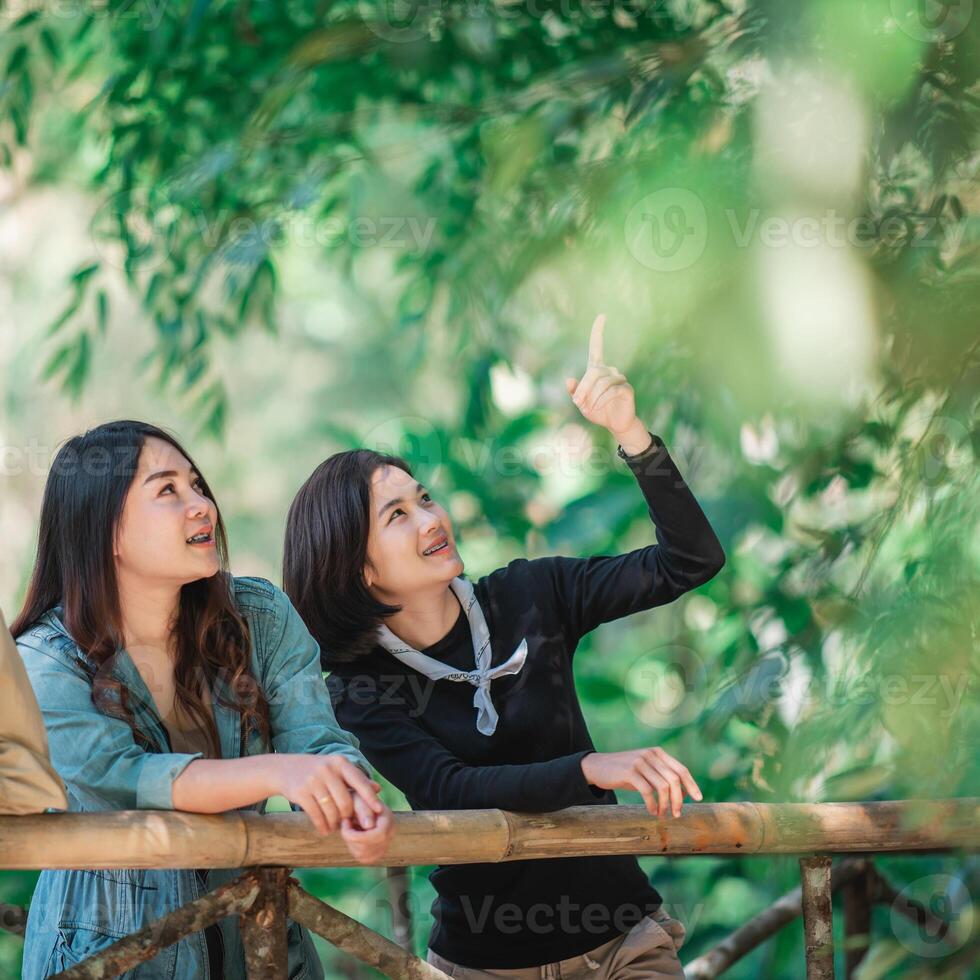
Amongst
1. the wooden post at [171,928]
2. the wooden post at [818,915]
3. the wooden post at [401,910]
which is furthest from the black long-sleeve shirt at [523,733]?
the wooden post at [401,910]

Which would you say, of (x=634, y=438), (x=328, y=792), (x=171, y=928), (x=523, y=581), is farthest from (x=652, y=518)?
(x=171, y=928)

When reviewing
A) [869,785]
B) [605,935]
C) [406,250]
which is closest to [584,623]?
[605,935]

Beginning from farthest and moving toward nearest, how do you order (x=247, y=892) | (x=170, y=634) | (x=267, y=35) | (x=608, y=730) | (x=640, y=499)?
(x=608, y=730), (x=267, y=35), (x=640, y=499), (x=170, y=634), (x=247, y=892)

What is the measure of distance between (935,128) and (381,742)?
37.8 inches

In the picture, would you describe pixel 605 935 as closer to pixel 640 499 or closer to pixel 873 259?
pixel 640 499

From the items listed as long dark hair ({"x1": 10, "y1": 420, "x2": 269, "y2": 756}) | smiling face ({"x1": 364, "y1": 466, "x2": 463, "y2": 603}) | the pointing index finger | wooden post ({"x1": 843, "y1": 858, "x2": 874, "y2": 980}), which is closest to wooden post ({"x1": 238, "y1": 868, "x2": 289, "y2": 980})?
long dark hair ({"x1": 10, "y1": 420, "x2": 269, "y2": 756})

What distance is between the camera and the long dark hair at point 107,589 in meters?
1.46

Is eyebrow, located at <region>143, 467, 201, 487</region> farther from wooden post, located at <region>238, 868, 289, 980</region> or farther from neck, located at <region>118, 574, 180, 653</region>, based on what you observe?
wooden post, located at <region>238, 868, 289, 980</region>

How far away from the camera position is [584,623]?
182 cm

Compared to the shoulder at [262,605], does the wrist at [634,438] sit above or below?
above

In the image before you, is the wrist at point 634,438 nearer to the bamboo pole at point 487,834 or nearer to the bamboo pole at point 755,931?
the bamboo pole at point 487,834

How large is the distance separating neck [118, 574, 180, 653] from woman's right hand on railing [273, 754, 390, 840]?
33 centimetres

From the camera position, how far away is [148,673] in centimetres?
147

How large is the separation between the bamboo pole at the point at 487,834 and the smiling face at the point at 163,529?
1.13 feet
